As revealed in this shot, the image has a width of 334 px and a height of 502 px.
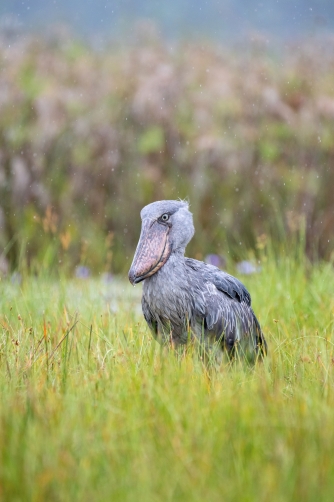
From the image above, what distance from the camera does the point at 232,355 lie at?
10.4 feet

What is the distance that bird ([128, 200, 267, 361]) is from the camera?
2.98 metres

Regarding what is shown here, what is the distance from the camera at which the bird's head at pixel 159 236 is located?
9.66 ft

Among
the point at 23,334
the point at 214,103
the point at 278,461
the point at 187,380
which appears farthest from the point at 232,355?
the point at 214,103

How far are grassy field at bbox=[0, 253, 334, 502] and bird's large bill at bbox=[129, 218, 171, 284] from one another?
317 mm

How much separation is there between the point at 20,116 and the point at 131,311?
342 centimetres

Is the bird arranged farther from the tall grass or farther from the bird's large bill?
the tall grass

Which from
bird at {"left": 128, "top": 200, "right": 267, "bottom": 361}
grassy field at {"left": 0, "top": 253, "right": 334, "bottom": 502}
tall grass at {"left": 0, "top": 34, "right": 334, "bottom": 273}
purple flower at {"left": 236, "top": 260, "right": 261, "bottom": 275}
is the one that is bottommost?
grassy field at {"left": 0, "top": 253, "right": 334, "bottom": 502}

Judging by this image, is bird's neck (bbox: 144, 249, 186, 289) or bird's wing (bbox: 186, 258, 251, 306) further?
bird's wing (bbox: 186, 258, 251, 306)

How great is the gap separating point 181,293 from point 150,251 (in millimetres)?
209

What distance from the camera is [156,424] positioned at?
218cm

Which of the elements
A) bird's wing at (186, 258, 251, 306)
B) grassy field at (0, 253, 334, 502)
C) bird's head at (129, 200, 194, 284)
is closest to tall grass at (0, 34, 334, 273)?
bird's wing at (186, 258, 251, 306)

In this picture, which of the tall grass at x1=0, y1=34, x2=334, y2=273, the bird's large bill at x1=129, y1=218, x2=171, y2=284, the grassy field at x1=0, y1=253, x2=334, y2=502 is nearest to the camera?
the grassy field at x1=0, y1=253, x2=334, y2=502

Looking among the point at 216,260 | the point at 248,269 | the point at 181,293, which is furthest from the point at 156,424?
the point at 216,260

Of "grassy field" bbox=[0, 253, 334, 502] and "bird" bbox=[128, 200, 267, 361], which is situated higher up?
"bird" bbox=[128, 200, 267, 361]
